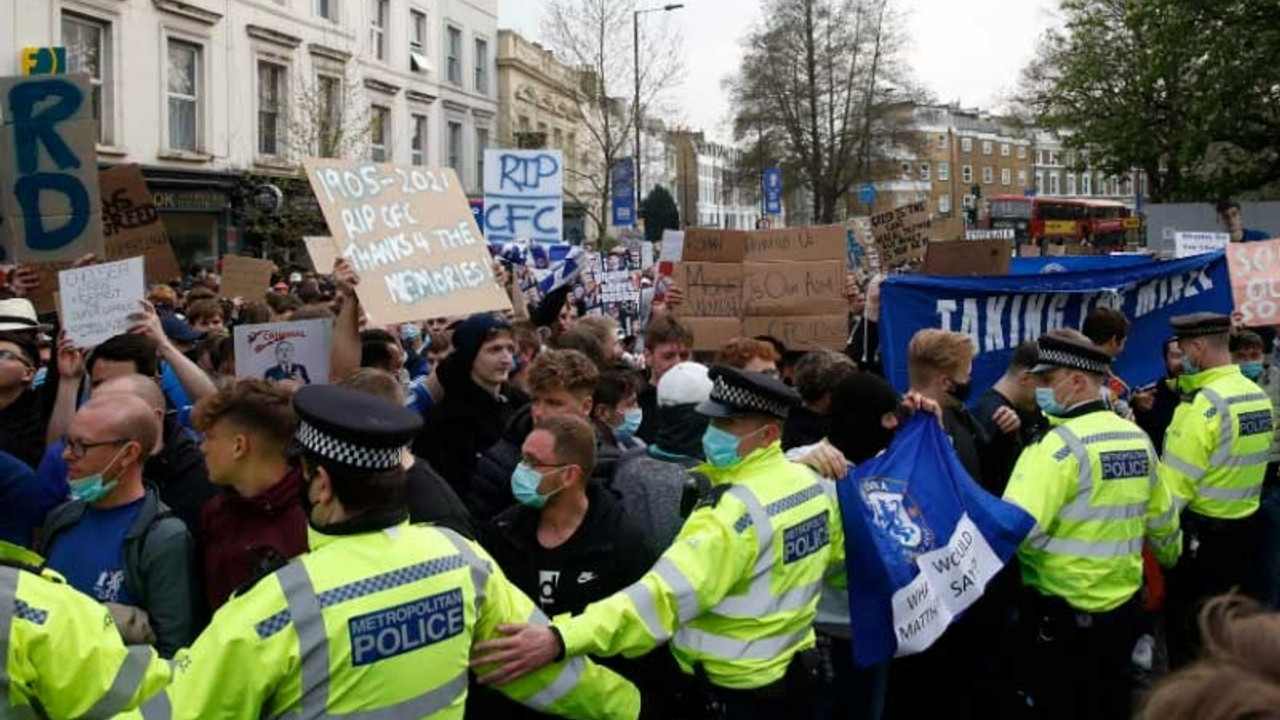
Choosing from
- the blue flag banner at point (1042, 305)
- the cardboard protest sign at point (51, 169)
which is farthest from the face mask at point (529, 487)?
the blue flag banner at point (1042, 305)

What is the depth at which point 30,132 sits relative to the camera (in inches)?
257

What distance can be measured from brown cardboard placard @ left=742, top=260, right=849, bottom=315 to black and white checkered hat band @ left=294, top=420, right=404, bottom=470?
626cm

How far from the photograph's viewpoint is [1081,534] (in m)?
4.80

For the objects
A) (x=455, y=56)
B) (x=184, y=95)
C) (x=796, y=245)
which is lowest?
(x=796, y=245)

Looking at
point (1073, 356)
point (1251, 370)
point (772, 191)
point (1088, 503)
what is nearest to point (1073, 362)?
point (1073, 356)

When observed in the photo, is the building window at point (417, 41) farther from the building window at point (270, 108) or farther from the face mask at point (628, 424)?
the face mask at point (628, 424)

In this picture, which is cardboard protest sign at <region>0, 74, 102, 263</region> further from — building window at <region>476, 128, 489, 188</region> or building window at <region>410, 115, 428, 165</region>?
building window at <region>476, 128, 489, 188</region>

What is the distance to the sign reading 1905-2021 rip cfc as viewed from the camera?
6211mm

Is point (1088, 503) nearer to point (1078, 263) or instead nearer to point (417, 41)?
point (1078, 263)

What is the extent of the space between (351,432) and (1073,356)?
3.27 meters

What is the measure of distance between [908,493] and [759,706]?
1032 millimetres

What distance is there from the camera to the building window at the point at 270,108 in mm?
25750

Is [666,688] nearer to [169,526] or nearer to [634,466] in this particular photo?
[634,466]

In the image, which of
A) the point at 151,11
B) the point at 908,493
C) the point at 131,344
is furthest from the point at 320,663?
the point at 151,11
